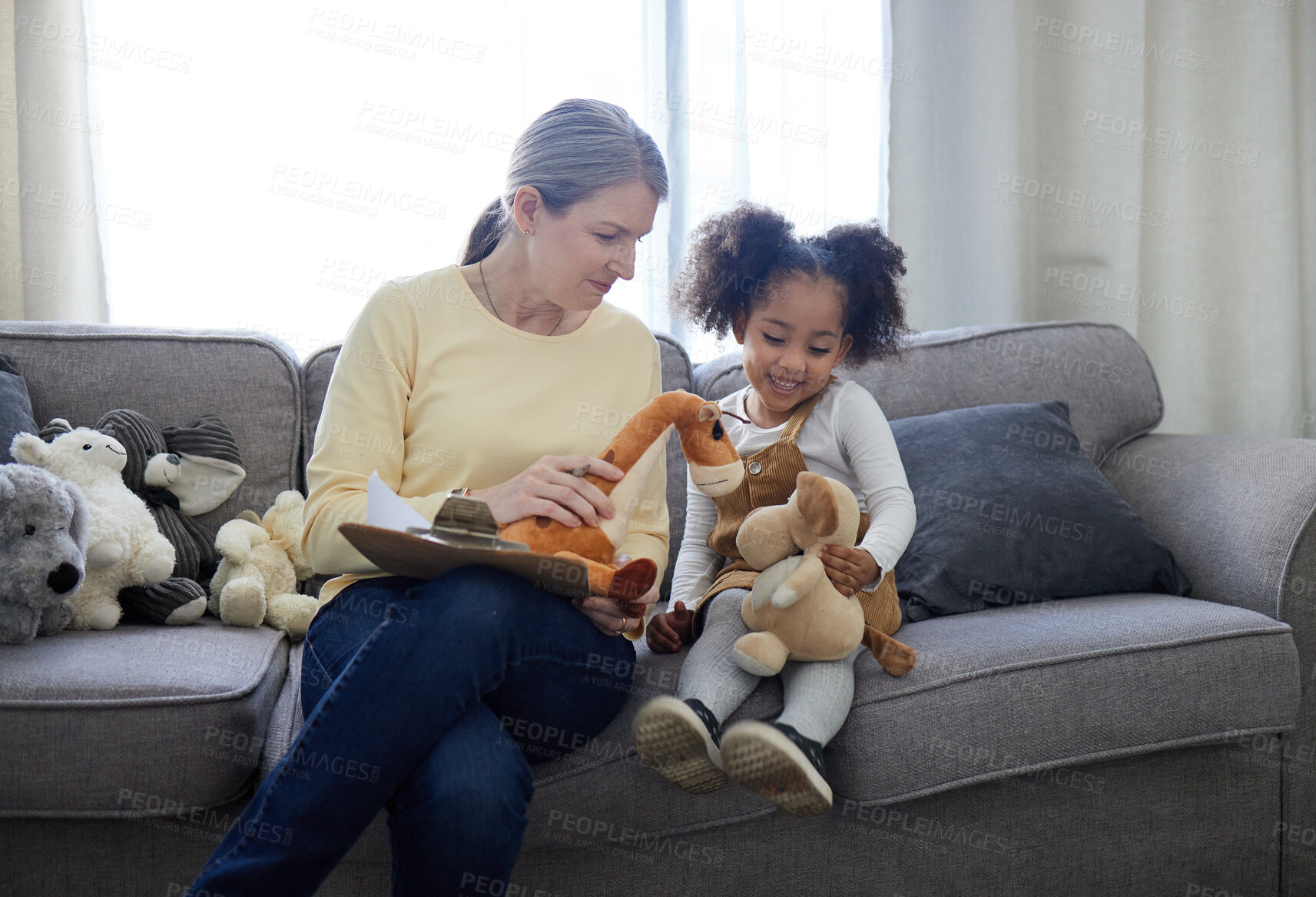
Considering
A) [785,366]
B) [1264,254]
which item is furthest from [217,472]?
[1264,254]

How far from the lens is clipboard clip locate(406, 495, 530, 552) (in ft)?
3.24

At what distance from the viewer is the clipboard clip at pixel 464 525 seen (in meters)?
0.99

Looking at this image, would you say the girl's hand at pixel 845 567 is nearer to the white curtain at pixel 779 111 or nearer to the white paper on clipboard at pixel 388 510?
the white paper on clipboard at pixel 388 510

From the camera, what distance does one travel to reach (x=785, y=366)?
1379mm

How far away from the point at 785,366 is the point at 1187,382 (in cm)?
161

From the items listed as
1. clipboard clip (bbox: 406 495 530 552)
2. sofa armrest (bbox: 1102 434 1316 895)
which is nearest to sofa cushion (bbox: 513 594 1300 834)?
sofa armrest (bbox: 1102 434 1316 895)

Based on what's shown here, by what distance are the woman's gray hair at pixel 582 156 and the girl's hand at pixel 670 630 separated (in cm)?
58

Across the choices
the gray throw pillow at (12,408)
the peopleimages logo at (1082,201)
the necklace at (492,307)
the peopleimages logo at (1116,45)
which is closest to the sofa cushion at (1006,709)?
the necklace at (492,307)

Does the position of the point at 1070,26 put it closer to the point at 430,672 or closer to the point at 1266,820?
the point at 1266,820

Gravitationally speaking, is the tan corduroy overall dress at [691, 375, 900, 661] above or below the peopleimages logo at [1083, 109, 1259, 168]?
below

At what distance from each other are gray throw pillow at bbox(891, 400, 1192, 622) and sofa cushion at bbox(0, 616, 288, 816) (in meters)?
0.97

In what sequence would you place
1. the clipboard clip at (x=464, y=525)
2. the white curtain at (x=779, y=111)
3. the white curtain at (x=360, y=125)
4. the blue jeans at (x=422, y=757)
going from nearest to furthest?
the blue jeans at (x=422, y=757)
the clipboard clip at (x=464, y=525)
the white curtain at (x=360, y=125)
the white curtain at (x=779, y=111)

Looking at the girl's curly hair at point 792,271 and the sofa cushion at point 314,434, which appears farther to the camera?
the sofa cushion at point 314,434

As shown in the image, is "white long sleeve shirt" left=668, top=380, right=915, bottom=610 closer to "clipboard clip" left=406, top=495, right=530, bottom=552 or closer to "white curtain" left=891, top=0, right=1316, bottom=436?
"clipboard clip" left=406, top=495, right=530, bottom=552
